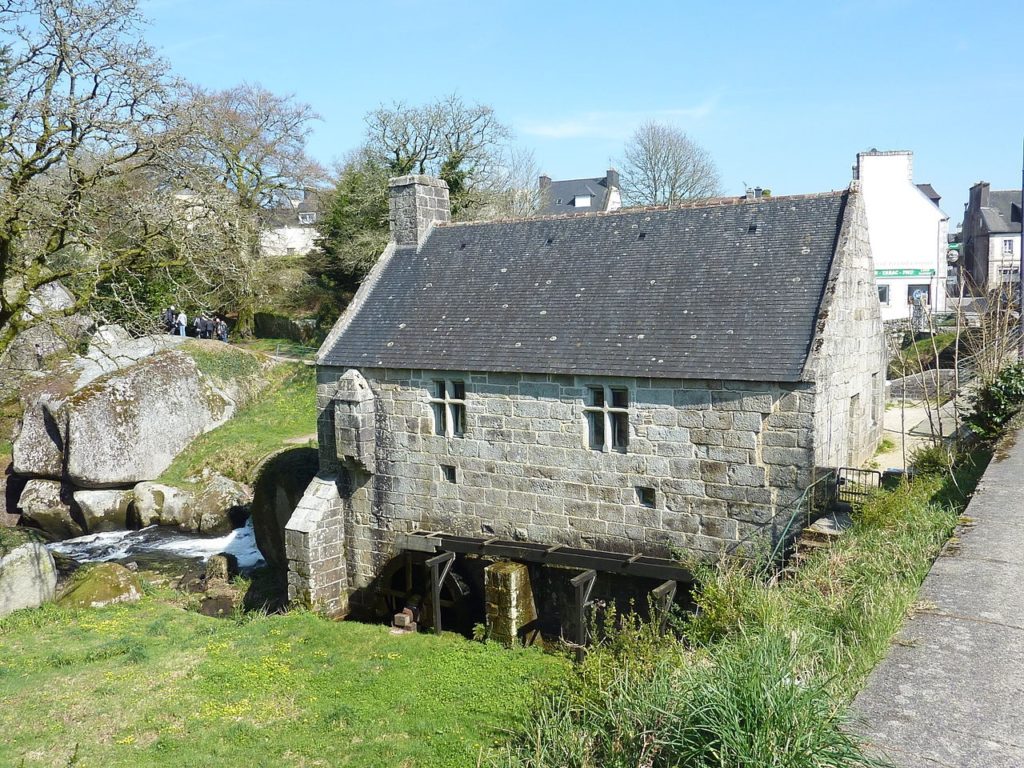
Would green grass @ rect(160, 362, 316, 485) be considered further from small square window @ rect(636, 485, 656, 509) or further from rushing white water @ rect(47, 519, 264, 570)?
small square window @ rect(636, 485, 656, 509)

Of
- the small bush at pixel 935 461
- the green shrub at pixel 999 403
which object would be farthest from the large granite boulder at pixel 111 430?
the green shrub at pixel 999 403

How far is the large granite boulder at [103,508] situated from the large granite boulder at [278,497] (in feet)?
18.1

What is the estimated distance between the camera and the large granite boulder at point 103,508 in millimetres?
22781

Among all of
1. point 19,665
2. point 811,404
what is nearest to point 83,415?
point 19,665

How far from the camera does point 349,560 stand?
55.3 feet

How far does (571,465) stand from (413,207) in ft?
23.9

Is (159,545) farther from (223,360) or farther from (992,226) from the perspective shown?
(992,226)

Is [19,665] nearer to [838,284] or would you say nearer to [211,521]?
[211,521]

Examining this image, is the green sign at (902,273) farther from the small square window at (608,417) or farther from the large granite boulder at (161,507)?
the large granite boulder at (161,507)

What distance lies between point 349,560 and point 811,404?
31.6 ft

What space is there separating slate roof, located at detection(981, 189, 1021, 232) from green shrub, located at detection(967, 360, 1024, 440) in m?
43.0

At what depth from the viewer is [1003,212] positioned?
1994 inches

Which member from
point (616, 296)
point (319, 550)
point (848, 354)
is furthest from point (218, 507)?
point (848, 354)

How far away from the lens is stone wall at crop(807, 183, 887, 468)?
12.3 m
